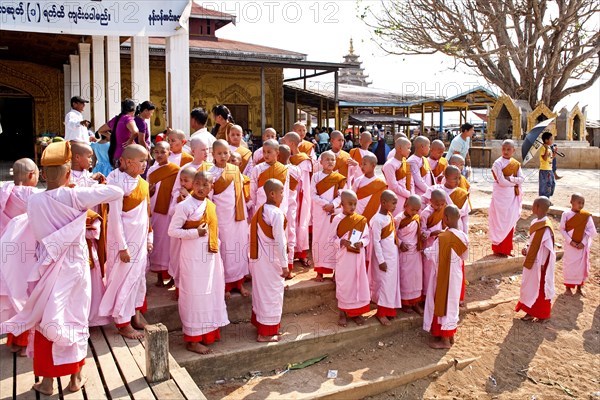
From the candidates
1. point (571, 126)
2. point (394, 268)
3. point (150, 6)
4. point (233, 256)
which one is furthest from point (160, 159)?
point (571, 126)

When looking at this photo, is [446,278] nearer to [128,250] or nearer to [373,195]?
[373,195]

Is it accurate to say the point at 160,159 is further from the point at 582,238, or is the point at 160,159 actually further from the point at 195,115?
the point at 582,238

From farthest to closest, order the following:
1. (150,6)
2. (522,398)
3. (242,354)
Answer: (150,6)
(522,398)
(242,354)

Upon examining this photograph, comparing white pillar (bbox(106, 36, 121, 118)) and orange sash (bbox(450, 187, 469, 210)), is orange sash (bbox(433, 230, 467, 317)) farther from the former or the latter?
white pillar (bbox(106, 36, 121, 118))

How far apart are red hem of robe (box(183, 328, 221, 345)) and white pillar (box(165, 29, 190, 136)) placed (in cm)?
575

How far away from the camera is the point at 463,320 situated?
22.5ft

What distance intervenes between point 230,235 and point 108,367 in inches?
78.0

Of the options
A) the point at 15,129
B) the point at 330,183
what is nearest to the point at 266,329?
the point at 330,183

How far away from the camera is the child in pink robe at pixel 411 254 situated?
605 centimetres

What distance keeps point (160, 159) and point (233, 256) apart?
1316 mm

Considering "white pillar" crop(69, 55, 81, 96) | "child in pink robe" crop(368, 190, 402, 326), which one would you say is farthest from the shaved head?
"white pillar" crop(69, 55, 81, 96)

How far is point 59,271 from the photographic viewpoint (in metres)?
3.75

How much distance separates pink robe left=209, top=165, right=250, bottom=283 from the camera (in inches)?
221

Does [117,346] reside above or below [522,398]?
above
